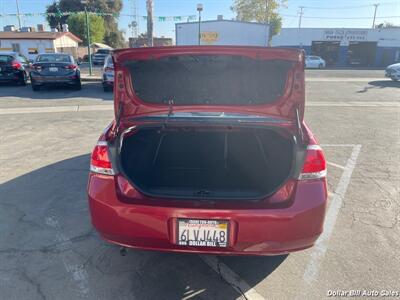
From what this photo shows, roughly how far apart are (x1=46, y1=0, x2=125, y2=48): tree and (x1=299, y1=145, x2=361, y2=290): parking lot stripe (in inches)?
2111

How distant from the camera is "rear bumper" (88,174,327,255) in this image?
2.05 m

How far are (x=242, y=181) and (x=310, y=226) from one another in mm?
746

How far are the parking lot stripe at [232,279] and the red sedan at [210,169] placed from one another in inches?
16.1

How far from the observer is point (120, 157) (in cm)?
227

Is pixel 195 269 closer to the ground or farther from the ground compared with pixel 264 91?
closer to the ground

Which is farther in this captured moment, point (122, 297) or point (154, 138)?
point (154, 138)

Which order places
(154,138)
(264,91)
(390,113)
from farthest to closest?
1. (390,113)
2. (154,138)
3. (264,91)

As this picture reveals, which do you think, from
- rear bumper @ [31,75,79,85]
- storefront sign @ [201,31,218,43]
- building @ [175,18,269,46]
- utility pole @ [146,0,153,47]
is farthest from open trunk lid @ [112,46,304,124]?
storefront sign @ [201,31,218,43]

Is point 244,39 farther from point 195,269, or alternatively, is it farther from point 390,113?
point 195,269

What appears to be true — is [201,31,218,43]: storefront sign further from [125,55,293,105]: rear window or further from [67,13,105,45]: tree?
[125,55,293,105]: rear window

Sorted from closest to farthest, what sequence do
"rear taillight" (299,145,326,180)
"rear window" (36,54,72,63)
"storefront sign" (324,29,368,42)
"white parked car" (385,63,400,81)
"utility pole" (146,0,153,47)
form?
"rear taillight" (299,145,326,180) → "rear window" (36,54,72,63) → "utility pole" (146,0,153,47) → "white parked car" (385,63,400,81) → "storefront sign" (324,29,368,42)

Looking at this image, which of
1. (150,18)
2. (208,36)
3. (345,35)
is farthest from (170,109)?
(345,35)

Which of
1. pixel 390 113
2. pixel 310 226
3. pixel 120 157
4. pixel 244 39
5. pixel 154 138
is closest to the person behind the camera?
pixel 310 226

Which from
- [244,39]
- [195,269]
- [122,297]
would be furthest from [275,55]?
[244,39]
